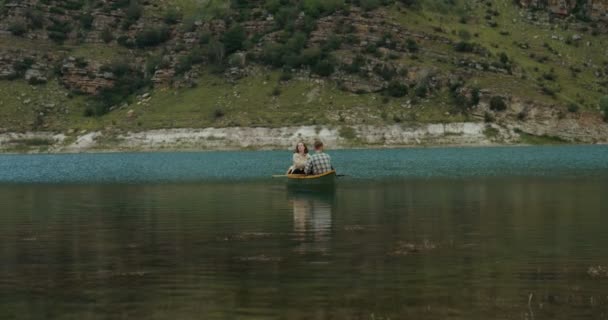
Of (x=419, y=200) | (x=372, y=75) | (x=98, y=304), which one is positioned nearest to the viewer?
(x=98, y=304)

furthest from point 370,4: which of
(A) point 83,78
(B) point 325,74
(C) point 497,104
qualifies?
(A) point 83,78

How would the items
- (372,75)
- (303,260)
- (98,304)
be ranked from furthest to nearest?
1. (372,75)
2. (303,260)
3. (98,304)

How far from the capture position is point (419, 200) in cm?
4772

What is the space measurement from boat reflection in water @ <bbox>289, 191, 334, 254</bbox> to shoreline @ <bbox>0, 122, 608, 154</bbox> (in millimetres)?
98905

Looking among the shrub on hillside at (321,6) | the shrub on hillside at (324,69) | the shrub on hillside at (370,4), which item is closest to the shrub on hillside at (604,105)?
the shrub on hillside at (324,69)

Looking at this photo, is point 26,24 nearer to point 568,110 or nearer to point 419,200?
point 568,110

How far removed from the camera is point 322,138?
153 metres

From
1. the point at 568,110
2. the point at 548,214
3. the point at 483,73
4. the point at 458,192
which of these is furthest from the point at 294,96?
the point at 548,214

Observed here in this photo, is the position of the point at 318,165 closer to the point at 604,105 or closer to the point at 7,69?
the point at 604,105

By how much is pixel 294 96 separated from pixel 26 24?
6369 centimetres

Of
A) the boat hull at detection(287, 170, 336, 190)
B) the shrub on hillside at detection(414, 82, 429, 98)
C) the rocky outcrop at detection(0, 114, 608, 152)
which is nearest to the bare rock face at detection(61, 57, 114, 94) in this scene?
the rocky outcrop at detection(0, 114, 608, 152)

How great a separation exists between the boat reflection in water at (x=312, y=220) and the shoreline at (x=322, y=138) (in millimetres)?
98905

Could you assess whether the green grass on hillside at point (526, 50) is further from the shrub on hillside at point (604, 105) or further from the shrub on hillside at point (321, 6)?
the shrub on hillside at point (321, 6)

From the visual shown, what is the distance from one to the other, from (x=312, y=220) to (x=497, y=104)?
13048 cm
